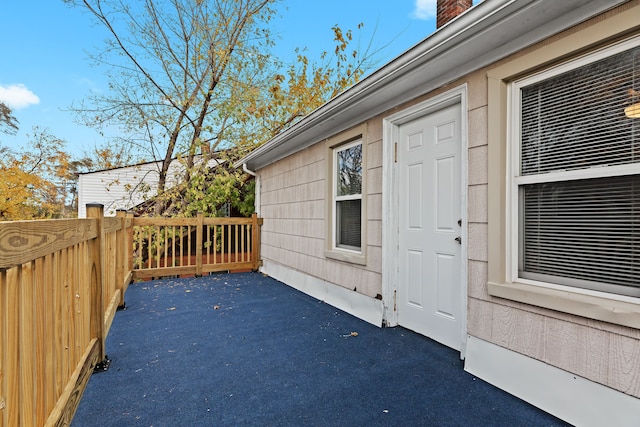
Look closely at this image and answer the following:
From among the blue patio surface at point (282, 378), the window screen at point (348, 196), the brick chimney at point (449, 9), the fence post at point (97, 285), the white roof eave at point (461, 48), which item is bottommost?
the blue patio surface at point (282, 378)

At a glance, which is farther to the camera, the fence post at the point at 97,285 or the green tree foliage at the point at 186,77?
the green tree foliage at the point at 186,77

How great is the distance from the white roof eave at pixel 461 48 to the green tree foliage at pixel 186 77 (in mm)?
5759

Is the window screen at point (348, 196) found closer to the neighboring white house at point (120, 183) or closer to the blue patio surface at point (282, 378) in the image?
the blue patio surface at point (282, 378)

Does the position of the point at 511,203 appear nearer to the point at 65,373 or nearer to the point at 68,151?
the point at 65,373

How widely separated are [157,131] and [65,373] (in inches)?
342

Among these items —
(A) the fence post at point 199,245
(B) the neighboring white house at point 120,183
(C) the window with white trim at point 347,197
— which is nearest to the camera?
(C) the window with white trim at point 347,197

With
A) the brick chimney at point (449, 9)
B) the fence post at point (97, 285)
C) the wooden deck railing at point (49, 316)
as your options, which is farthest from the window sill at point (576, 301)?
the brick chimney at point (449, 9)

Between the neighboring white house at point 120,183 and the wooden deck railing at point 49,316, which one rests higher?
the neighboring white house at point 120,183

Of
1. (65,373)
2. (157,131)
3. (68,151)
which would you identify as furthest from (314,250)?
(68,151)

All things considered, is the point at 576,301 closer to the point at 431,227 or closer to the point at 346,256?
the point at 431,227

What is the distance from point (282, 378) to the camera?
2275mm

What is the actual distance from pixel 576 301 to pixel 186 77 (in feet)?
32.8

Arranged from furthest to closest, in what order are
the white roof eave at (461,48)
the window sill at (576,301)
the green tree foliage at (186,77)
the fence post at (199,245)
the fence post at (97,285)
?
the green tree foliage at (186,77), the fence post at (199,245), the fence post at (97,285), the white roof eave at (461,48), the window sill at (576,301)

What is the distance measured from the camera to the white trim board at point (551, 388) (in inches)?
64.2
